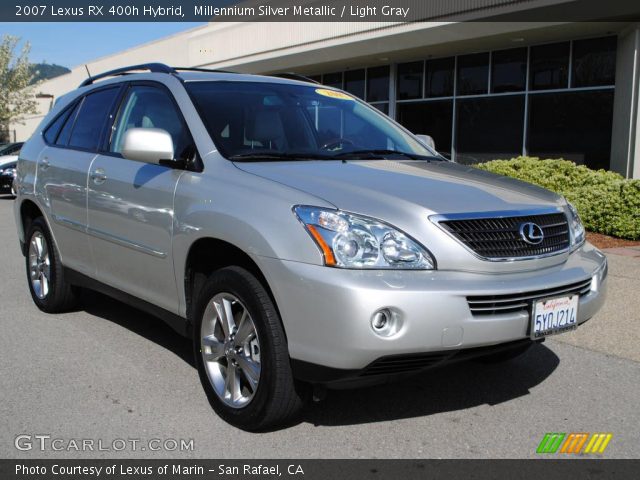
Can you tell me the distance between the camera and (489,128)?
16.7 metres

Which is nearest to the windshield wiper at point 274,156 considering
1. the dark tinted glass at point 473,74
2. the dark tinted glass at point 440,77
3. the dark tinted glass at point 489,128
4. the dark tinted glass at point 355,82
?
the dark tinted glass at point 489,128

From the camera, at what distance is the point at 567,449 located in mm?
3365

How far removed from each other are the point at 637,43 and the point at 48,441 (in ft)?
42.1

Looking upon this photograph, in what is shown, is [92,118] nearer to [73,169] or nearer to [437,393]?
[73,169]

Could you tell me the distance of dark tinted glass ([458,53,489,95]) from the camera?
1661 centimetres

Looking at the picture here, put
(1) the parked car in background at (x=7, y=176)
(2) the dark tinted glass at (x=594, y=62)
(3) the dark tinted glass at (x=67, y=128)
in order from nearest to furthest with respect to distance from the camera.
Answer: (3) the dark tinted glass at (x=67, y=128) → (2) the dark tinted glass at (x=594, y=62) → (1) the parked car in background at (x=7, y=176)

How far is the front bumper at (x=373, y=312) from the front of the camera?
2.96 metres

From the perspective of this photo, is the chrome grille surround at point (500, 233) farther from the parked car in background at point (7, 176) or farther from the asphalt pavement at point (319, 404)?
→ the parked car in background at point (7, 176)

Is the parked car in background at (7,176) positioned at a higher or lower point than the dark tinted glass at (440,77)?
lower

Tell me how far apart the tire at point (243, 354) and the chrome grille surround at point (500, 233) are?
0.94 m

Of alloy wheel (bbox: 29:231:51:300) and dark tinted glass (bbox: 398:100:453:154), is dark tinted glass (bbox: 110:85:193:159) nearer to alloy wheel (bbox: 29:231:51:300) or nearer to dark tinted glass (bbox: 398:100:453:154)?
alloy wheel (bbox: 29:231:51:300)

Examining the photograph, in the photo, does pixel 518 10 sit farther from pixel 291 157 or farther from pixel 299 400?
pixel 299 400

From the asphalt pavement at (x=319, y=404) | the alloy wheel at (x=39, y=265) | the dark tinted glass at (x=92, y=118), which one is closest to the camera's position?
the asphalt pavement at (x=319, y=404)

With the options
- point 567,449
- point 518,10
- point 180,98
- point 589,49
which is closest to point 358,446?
point 567,449
